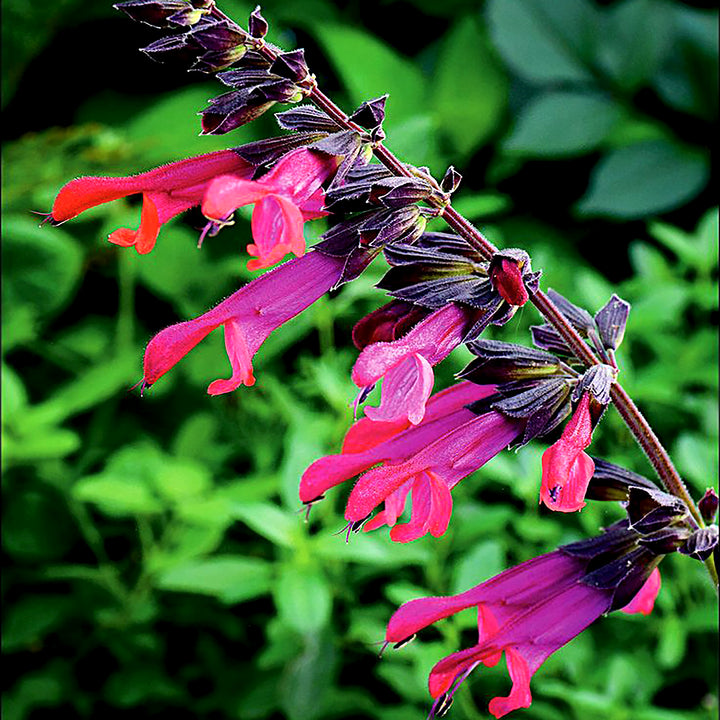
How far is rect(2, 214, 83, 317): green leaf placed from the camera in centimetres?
119

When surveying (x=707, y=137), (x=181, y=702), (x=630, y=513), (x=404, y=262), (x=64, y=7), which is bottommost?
(x=181, y=702)

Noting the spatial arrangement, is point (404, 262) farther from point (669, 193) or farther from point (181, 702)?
point (669, 193)

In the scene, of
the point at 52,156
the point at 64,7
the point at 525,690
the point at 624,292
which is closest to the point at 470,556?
the point at 525,690

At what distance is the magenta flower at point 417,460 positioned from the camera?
18.5 inches

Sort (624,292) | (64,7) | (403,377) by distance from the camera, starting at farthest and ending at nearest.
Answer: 1. (64,7)
2. (624,292)
3. (403,377)

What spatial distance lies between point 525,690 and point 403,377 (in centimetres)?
17

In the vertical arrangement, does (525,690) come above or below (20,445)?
above

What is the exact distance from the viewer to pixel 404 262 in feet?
1.48

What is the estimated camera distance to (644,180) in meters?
1.51

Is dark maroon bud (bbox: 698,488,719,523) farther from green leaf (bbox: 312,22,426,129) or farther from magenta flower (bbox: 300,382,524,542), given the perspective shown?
green leaf (bbox: 312,22,426,129)

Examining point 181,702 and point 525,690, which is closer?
point 525,690

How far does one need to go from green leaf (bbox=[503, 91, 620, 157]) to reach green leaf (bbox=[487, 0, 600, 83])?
38 millimetres

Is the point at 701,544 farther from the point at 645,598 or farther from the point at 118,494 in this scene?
the point at 118,494

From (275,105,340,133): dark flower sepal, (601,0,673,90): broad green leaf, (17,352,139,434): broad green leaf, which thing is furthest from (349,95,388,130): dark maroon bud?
(601,0,673,90): broad green leaf
